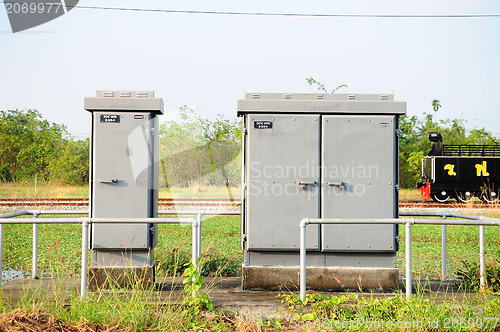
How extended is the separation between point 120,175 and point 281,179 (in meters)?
2.15

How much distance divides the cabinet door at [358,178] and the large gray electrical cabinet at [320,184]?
0.5 inches

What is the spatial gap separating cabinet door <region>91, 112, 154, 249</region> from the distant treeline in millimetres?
16582

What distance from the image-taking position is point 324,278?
6.00 metres

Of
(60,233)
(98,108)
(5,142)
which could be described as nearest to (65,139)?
(5,142)

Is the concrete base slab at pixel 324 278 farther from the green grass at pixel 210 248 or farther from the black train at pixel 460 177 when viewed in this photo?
the black train at pixel 460 177

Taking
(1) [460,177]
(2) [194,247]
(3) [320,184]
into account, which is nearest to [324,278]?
(3) [320,184]

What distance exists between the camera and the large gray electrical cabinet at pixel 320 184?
6.04 m

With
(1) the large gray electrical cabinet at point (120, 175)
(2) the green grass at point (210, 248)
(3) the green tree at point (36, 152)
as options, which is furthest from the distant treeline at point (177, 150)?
(1) the large gray electrical cabinet at point (120, 175)

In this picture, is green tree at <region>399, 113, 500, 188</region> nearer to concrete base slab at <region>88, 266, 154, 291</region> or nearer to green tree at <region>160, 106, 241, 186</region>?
green tree at <region>160, 106, 241, 186</region>

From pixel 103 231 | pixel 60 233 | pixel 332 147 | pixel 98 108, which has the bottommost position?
pixel 60 233

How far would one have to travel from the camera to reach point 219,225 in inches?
582

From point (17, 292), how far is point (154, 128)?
108 inches

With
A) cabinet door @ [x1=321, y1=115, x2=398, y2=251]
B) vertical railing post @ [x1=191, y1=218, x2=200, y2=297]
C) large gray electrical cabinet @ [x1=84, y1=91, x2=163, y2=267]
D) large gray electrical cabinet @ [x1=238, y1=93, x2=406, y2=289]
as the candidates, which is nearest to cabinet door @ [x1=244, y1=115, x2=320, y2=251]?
large gray electrical cabinet @ [x1=238, y1=93, x2=406, y2=289]

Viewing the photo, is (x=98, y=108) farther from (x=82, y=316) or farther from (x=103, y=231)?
(x=82, y=316)
